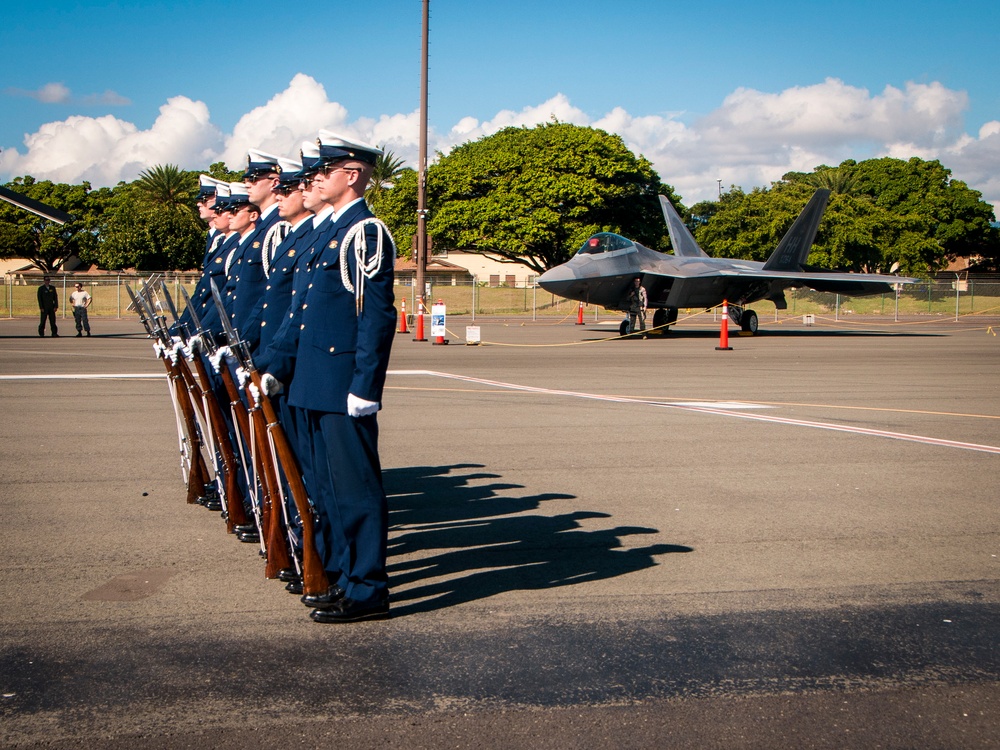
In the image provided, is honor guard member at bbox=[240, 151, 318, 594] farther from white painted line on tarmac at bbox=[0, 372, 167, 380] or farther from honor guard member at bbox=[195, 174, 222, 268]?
white painted line on tarmac at bbox=[0, 372, 167, 380]

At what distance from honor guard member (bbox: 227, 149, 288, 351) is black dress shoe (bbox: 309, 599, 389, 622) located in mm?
2197

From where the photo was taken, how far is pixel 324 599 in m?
4.46

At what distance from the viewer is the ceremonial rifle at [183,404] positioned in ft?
21.2

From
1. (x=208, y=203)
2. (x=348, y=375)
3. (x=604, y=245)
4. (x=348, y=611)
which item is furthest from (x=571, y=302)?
(x=348, y=611)

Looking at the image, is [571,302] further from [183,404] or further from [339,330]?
[339,330]

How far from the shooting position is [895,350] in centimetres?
2475

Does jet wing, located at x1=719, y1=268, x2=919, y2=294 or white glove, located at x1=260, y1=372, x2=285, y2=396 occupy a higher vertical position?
jet wing, located at x1=719, y1=268, x2=919, y2=294

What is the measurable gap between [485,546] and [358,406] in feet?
5.87

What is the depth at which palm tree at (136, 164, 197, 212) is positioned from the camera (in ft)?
259

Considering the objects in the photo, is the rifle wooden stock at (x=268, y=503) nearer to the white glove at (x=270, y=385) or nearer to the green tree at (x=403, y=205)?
the white glove at (x=270, y=385)

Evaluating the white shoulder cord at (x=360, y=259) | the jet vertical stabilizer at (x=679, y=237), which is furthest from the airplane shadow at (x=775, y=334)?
the white shoulder cord at (x=360, y=259)

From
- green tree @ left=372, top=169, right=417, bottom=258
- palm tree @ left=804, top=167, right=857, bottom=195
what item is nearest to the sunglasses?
green tree @ left=372, top=169, right=417, bottom=258

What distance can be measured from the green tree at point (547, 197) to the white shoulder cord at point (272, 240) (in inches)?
2133

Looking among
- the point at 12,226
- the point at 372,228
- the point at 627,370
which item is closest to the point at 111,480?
the point at 372,228
